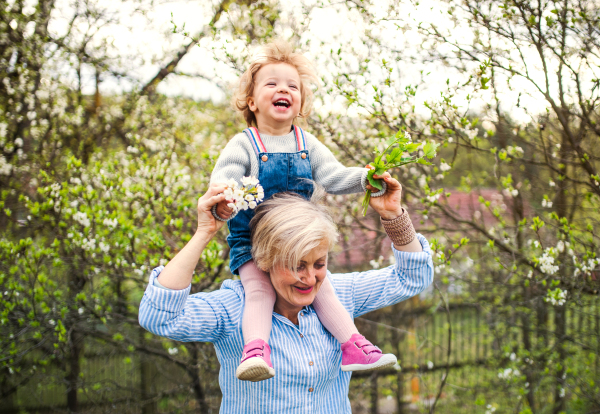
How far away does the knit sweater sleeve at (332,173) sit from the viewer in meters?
1.66

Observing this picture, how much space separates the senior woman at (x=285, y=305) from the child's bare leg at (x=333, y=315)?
1.7 inches

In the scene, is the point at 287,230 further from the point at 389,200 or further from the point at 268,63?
the point at 268,63

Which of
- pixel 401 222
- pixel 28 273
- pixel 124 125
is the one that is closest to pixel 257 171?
pixel 401 222

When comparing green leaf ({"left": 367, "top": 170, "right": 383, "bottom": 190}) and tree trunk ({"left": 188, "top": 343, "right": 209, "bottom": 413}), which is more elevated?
green leaf ({"left": 367, "top": 170, "right": 383, "bottom": 190})

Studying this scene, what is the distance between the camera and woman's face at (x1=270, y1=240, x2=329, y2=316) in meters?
1.64

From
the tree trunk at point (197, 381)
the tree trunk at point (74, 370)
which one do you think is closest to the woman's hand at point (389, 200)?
the tree trunk at point (197, 381)

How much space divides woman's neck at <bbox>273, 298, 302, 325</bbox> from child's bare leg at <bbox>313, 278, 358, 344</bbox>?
0.09 meters

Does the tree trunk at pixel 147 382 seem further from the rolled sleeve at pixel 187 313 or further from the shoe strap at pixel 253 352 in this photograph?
the shoe strap at pixel 253 352

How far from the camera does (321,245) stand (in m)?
1.65

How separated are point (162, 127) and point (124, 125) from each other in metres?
0.49

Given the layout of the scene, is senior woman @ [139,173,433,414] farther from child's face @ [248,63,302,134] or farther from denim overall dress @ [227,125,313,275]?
child's face @ [248,63,302,134]

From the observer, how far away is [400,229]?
174 cm

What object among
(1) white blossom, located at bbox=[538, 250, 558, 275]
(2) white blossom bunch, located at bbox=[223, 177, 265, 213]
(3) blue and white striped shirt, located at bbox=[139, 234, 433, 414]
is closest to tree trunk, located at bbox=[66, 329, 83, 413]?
(3) blue and white striped shirt, located at bbox=[139, 234, 433, 414]

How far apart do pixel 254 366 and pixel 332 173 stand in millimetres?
771
